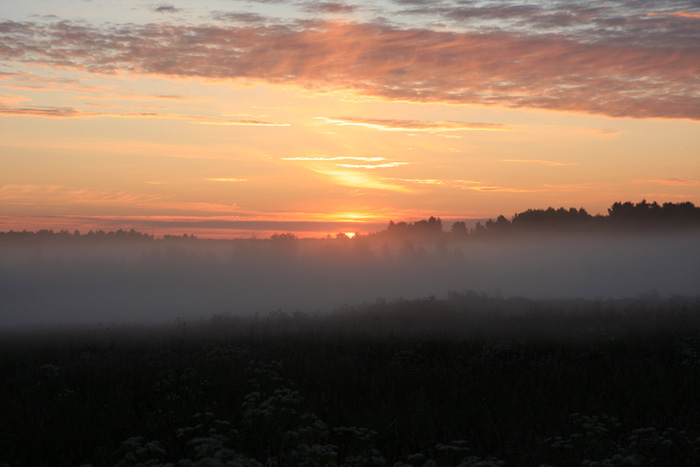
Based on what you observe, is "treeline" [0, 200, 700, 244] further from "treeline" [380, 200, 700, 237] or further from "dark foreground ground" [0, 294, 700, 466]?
"dark foreground ground" [0, 294, 700, 466]

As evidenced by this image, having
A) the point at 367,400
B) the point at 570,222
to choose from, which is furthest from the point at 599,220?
the point at 367,400

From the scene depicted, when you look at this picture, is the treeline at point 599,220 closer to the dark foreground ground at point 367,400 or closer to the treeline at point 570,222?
the treeline at point 570,222

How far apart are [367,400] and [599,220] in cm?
8303

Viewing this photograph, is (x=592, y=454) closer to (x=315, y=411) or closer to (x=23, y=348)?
(x=315, y=411)

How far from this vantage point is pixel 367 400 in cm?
982

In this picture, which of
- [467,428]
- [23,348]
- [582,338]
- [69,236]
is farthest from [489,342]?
[69,236]

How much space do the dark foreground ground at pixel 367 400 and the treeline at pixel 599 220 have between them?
234ft

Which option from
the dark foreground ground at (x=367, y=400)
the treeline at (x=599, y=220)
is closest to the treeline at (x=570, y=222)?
the treeline at (x=599, y=220)

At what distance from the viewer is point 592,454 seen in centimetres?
735

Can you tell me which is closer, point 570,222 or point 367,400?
point 367,400

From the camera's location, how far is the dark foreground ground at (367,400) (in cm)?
748

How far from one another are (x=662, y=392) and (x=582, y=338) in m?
5.15

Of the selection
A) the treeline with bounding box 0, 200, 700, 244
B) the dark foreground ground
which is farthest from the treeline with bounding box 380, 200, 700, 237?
the dark foreground ground

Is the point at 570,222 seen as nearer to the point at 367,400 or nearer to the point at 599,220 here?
the point at 599,220
